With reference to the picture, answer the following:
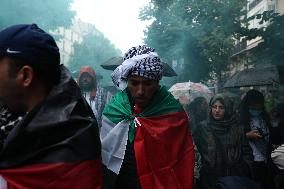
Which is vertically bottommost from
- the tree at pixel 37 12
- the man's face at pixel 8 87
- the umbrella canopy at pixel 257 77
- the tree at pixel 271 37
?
the man's face at pixel 8 87

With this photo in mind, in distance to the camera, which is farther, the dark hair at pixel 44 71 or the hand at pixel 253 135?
the hand at pixel 253 135

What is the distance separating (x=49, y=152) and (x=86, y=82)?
4712mm

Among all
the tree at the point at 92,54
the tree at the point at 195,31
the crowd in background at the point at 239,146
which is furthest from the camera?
the tree at the point at 92,54

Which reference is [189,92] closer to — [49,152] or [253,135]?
[253,135]

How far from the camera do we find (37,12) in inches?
928

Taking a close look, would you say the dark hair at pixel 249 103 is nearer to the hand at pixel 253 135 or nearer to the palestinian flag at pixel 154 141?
the hand at pixel 253 135

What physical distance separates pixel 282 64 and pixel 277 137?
2339 millimetres

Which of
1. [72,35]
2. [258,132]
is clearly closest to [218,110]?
[258,132]

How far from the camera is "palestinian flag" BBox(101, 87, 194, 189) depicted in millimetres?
2709

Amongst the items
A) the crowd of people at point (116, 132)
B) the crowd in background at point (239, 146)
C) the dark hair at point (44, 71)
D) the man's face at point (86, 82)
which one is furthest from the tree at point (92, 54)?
the dark hair at point (44, 71)

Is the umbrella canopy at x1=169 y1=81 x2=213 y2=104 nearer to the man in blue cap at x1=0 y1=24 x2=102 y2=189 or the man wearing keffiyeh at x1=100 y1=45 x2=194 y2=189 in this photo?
the man wearing keffiyeh at x1=100 y1=45 x2=194 y2=189

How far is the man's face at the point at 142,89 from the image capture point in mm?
2857

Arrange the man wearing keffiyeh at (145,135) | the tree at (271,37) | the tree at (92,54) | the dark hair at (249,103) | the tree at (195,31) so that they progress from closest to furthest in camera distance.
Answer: the man wearing keffiyeh at (145,135) → the dark hair at (249,103) → the tree at (271,37) → the tree at (195,31) → the tree at (92,54)

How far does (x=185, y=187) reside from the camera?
2.77 m
